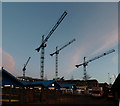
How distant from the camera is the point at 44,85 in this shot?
2962cm

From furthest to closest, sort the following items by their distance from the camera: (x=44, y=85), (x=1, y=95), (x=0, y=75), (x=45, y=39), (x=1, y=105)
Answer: (x=45, y=39) → (x=44, y=85) → (x=1, y=95) → (x=0, y=75) → (x=1, y=105)

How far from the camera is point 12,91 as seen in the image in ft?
54.4

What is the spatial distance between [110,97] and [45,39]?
63170mm

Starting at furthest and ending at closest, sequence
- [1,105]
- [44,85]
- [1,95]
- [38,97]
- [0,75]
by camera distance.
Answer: [44,85], [38,97], [1,95], [0,75], [1,105]

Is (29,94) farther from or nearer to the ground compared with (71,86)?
farther from the ground

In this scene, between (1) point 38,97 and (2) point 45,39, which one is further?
(2) point 45,39

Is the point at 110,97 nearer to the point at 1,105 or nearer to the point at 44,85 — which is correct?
the point at 44,85

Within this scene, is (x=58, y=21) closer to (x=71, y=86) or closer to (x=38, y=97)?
(x=71, y=86)

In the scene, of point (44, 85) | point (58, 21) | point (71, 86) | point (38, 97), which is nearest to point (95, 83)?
point (71, 86)

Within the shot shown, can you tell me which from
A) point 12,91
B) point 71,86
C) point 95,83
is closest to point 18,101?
point 12,91

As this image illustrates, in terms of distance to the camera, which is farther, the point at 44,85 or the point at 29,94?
the point at 44,85

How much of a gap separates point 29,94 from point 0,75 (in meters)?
5.40

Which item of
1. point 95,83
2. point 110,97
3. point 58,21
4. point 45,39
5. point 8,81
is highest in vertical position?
point 58,21

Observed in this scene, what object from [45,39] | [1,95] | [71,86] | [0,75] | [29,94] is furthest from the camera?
[45,39]
